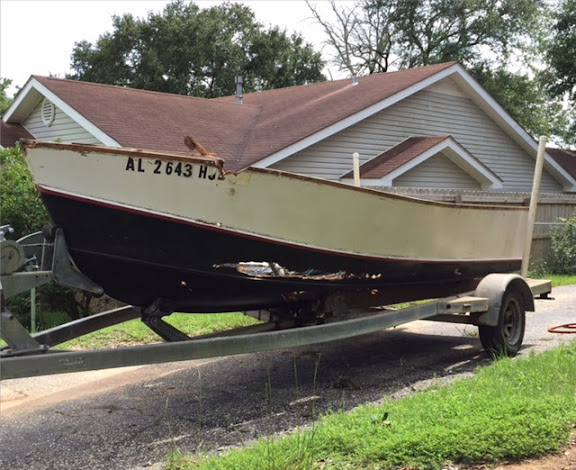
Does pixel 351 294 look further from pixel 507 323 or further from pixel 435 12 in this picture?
pixel 435 12

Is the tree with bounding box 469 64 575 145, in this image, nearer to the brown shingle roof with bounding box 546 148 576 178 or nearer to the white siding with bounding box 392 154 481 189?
the brown shingle roof with bounding box 546 148 576 178

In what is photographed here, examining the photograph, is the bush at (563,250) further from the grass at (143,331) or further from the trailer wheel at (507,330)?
the grass at (143,331)

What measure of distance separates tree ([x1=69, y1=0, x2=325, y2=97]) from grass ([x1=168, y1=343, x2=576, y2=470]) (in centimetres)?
3219

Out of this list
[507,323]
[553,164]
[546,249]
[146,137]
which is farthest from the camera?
[553,164]

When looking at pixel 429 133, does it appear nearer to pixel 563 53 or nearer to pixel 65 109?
pixel 65 109

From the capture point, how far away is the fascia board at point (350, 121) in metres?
13.8

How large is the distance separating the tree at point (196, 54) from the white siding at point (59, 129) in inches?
730

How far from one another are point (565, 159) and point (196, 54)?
19249 millimetres

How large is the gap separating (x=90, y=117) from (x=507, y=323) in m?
9.45

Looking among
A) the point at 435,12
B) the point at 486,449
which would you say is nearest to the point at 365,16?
the point at 435,12

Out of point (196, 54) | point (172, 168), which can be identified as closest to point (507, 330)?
point (172, 168)

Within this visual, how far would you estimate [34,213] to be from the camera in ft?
33.0

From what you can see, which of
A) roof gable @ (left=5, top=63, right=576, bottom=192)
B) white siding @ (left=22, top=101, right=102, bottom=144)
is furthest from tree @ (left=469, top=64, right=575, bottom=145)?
white siding @ (left=22, top=101, right=102, bottom=144)

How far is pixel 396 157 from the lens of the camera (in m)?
16.1
